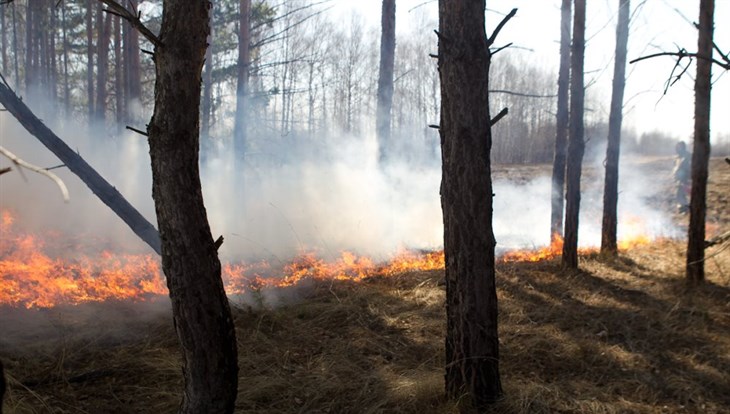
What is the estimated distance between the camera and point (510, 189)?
2373 cm

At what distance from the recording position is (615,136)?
11.5 m

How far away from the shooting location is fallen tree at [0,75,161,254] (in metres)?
6.45

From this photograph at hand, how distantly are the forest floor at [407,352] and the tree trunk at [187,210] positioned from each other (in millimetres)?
906

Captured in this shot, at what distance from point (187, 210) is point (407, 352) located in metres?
3.38

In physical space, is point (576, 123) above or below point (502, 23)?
below

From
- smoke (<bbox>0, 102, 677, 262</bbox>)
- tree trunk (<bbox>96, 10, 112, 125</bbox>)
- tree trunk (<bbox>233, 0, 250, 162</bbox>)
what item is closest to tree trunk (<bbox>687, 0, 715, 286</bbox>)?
smoke (<bbox>0, 102, 677, 262</bbox>)

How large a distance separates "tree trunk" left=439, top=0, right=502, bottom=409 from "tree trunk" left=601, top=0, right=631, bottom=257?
7.86 metres

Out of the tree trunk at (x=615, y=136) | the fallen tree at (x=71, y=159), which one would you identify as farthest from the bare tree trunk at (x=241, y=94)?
the tree trunk at (x=615, y=136)

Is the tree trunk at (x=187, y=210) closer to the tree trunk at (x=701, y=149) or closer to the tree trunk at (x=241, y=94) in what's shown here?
the tree trunk at (x=701, y=149)

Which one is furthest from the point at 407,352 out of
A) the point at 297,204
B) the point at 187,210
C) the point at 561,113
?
the point at 297,204

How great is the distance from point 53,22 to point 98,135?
27.7 feet

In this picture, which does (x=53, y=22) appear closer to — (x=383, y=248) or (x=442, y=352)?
(x=383, y=248)

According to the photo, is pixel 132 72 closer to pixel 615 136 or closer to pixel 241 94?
pixel 241 94

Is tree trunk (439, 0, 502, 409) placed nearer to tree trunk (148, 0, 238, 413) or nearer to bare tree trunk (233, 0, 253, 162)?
tree trunk (148, 0, 238, 413)
